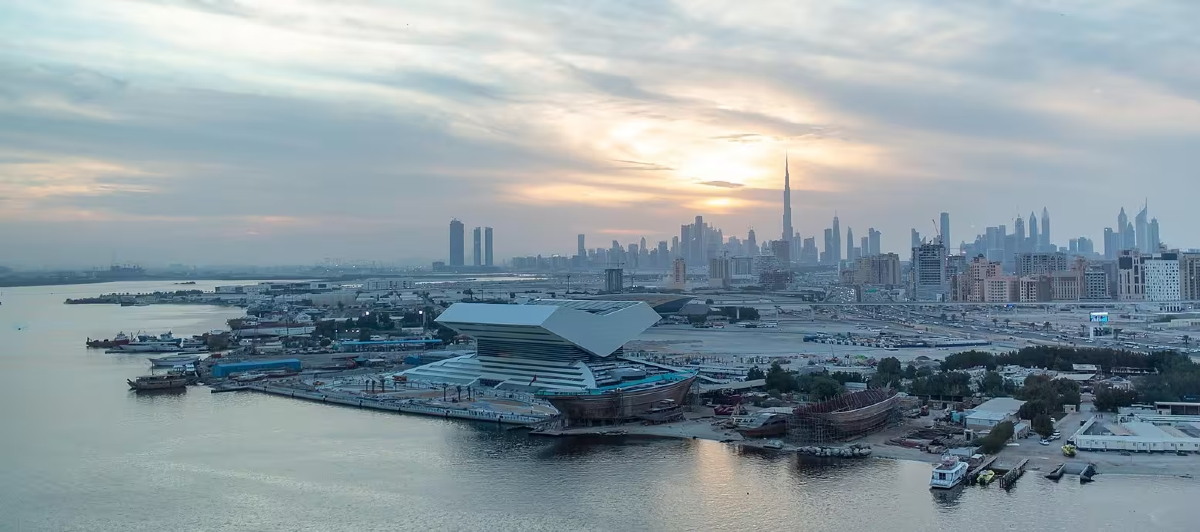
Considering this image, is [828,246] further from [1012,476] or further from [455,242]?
[1012,476]

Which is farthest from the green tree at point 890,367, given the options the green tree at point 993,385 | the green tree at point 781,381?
the green tree at point 781,381

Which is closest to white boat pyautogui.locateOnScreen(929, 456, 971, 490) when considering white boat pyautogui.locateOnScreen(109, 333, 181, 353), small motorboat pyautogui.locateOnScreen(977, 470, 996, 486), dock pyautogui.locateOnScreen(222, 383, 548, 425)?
small motorboat pyautogui.locateOnScreen(977, 470, 996, 486)

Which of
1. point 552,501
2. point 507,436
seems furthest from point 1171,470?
point 507,436

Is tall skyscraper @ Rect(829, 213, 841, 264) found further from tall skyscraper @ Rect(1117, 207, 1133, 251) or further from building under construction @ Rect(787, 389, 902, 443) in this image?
building under construction @ Rect(787, 389, 902, 443)

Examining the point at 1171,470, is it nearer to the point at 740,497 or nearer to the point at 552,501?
the point at 740,497

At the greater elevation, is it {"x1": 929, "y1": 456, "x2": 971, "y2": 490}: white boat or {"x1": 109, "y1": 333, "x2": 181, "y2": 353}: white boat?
{"x1": 109, "y1": 333, "x2": 181, "y2": 353}: white boat

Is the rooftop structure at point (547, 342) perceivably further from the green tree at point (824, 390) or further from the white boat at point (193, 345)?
the white boat at point (193, 345)
